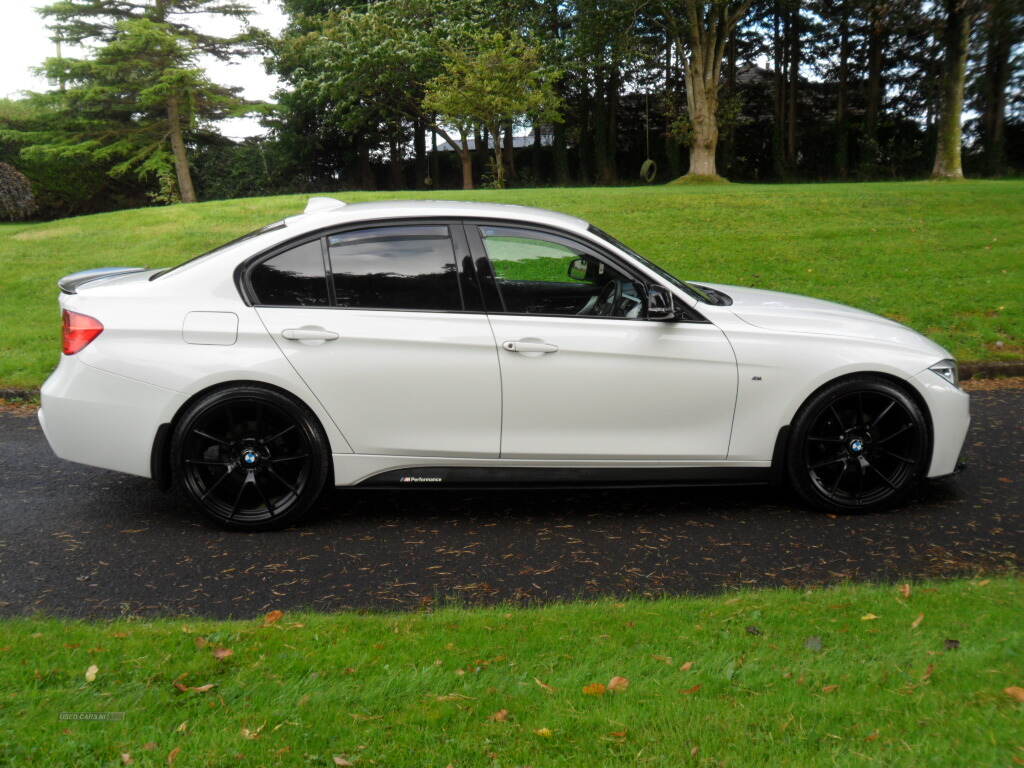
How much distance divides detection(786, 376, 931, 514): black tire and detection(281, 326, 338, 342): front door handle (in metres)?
2.63

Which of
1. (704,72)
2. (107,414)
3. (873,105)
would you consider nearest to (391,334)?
(107,414)

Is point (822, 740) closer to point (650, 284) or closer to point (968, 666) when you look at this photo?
point (968, 666)

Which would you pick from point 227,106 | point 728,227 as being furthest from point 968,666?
point 227,106

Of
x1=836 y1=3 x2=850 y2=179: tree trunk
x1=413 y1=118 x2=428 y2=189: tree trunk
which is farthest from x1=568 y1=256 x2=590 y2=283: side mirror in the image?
x1=413 y1=118 x2=428 y2=189: tree trunk

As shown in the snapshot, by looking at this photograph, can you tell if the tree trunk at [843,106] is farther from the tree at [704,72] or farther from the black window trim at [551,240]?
the black window trim at [551,240]

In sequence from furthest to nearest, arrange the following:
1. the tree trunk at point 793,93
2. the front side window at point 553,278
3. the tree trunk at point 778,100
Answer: the tree trunk at point 793,93
the tree trunk at point 778,100
the front side window at point 553,278

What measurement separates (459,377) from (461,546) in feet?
2.97

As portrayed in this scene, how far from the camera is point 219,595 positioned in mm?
4098

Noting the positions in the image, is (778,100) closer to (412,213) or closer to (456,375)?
(412,213)

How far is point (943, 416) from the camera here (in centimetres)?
508

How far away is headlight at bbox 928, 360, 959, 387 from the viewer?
A: 5.11m

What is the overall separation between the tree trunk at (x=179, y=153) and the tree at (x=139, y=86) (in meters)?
0.04

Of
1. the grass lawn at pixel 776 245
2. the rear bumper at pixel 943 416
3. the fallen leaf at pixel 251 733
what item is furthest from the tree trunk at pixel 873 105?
the fallen leaf at pixel 251 733

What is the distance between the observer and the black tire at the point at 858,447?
16.5 feet
